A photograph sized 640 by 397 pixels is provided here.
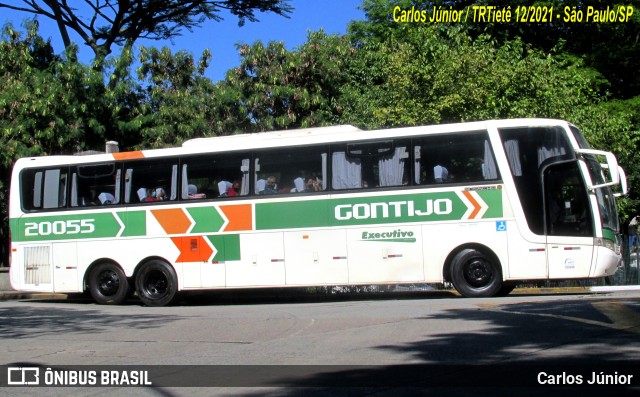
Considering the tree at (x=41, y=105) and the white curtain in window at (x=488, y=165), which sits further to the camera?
the tree at (x=41, y=105)

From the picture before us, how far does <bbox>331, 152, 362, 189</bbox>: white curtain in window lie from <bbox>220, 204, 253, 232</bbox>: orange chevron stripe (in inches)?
79.3

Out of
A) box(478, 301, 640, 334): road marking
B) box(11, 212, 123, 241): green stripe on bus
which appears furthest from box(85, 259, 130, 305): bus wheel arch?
→ box(478, 301, 640, 334): road marking

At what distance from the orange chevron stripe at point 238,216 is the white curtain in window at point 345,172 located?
2.01m

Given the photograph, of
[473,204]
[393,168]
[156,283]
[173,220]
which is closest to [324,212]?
[393,168]

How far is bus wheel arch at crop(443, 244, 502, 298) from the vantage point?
15.8 m

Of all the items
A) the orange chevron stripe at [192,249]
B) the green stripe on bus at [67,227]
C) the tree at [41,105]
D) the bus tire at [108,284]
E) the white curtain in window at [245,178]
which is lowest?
the bus tire at [108,284]

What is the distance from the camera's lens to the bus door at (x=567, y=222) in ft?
49.9

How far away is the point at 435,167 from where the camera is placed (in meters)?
15.9

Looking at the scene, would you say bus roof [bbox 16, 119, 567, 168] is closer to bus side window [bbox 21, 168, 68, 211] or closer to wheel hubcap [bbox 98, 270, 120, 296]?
bus side window [bbox 21, 168, 68, 211]

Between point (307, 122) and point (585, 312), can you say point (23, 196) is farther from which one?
point (585, 312)

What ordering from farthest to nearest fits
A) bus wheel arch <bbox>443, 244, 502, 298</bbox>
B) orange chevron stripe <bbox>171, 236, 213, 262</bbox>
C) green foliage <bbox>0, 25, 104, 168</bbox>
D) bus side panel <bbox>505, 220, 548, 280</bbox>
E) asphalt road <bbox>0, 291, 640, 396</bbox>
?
green foliage <bbox>0, 25, 104, 168</bbox>, orange chevron stripe <bbox>171, 236, 213, 262</bbox>, bus wheel arch <bbox>443, 244, 502, 298</bbox>, bus side panel <bbox>505, 220, 548, 280</bbox>, asphalt road <bbox>0, 291, 640, 396</bbox>

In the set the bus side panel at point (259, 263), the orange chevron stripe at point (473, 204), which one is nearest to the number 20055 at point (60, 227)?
the bus side panel at point (259, 263)

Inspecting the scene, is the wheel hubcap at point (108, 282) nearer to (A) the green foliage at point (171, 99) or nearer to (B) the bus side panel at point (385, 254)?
(B) the bus side panel at point (385, 254)

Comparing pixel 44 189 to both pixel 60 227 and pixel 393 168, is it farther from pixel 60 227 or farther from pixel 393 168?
pixel 393 168
